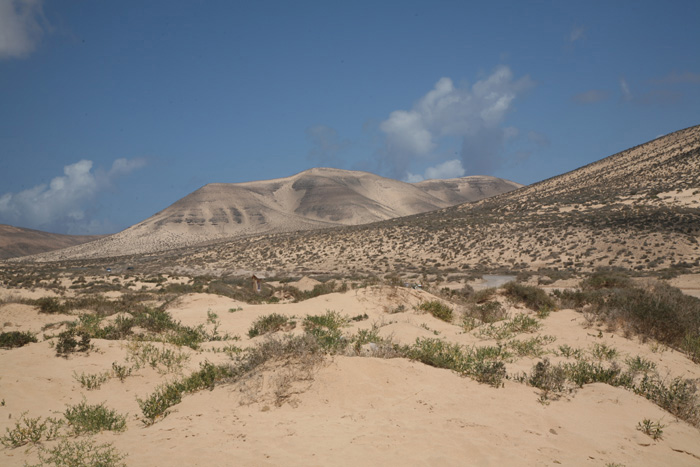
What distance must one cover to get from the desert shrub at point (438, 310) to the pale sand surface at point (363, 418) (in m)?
4.75

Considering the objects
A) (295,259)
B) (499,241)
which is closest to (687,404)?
(499,241)

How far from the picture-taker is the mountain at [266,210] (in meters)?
107

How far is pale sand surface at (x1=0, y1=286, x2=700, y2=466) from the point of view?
4.95m

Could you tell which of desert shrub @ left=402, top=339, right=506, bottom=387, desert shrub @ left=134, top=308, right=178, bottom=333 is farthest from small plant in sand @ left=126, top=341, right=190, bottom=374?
desert shrub @ left=402, top=339, right=506, bottom=387

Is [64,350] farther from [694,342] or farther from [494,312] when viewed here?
[694,342]

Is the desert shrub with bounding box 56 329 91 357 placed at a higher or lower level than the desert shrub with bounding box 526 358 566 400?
higher

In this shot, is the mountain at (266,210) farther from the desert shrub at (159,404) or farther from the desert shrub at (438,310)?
the desert shrub at (159,404)

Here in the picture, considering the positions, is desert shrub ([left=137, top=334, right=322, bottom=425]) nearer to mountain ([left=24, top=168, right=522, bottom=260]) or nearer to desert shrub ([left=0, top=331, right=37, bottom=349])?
desert shrub ([left=0, top=331, right=37, bottom=349])

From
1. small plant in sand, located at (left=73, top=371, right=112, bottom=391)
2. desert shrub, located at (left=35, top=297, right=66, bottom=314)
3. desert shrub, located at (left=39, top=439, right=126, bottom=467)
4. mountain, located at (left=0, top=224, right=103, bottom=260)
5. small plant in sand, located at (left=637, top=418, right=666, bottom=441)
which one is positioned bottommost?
small plant in sand, located at (left=637, top=418, right=666, bottom=441)

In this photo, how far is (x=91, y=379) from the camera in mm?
7883

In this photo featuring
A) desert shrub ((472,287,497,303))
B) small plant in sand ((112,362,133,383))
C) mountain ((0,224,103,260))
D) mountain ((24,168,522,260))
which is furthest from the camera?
mountain ((0,224,103,260))

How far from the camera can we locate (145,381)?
8.04 meters

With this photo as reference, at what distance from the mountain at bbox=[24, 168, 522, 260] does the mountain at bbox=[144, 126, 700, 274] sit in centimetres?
5195

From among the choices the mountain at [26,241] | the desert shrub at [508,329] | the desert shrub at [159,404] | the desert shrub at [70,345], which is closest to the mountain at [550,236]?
the desert shrub at [508,329]
